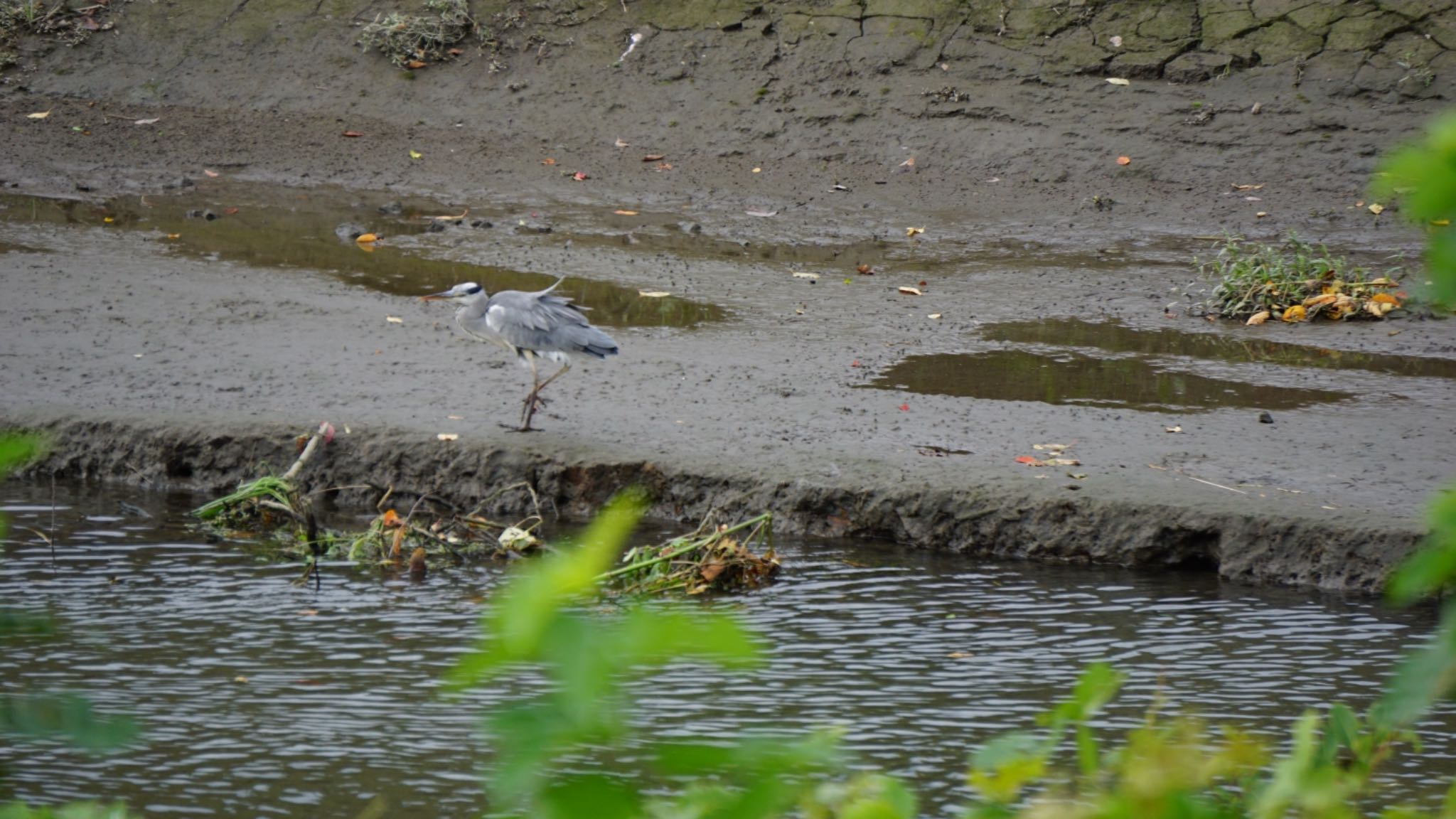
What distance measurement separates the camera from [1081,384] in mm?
7215

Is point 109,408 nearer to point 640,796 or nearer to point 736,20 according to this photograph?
point 640,796

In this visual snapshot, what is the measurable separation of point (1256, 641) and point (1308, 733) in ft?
12.2

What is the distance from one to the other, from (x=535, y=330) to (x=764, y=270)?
149 inches

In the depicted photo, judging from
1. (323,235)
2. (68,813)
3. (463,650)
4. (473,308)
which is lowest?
(463,650)

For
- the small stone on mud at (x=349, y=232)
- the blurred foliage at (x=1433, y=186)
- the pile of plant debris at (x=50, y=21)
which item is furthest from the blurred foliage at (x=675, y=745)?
the pile of plant debris at (x=50, y=21)

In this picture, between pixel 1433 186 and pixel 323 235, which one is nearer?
pixel 1433 186

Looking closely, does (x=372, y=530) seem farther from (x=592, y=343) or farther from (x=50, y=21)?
(x=50, y=21)

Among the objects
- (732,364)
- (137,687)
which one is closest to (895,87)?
(732,364)

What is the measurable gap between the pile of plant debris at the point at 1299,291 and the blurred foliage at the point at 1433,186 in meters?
8.18

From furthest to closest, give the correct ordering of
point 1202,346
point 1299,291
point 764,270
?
point 764,270 → point 1299,291 → point 1202,346

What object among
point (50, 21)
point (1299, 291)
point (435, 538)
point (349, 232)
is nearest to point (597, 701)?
point (435, 538)

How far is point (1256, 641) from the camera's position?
4684mm

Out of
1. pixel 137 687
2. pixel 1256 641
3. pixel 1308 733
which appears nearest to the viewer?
pixel 1308 733

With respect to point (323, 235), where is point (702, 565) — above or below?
below
